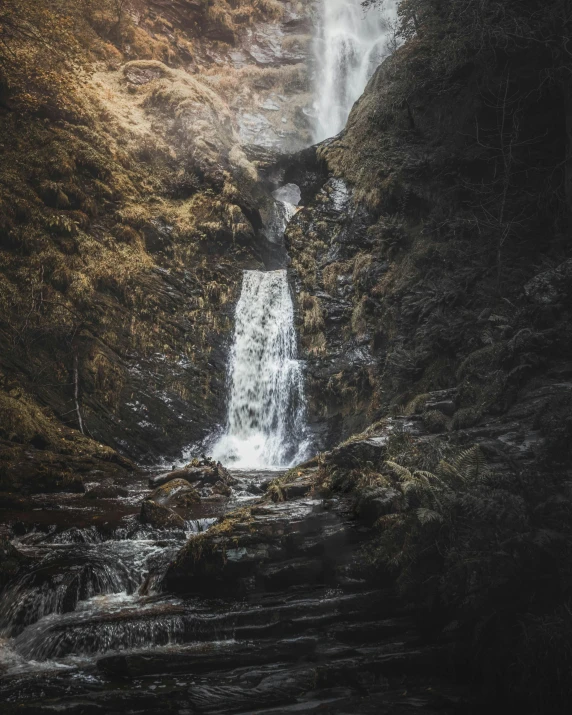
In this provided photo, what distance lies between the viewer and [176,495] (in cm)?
930

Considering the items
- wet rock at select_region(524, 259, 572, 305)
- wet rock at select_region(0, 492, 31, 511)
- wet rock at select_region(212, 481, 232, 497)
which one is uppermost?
wet rock at select_region(524, 259, 572, 305)

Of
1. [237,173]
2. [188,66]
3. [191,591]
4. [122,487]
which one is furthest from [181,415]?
[188,66]

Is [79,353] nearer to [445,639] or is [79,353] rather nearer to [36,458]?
[36,458]

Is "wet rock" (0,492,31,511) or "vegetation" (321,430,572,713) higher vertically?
"wet rock" (0,492,31,511)

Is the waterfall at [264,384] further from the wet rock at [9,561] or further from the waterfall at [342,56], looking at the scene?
the waterfall at [342,56]

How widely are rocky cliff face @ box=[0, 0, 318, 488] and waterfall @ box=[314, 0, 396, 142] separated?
22.9 ft

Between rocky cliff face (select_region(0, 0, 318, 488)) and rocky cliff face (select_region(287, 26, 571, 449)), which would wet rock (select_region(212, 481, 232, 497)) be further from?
rocky cliff face (select_region(287, 26, 571, 449))

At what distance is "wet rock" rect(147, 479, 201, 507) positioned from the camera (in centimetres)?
911

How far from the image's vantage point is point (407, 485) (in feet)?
18.0

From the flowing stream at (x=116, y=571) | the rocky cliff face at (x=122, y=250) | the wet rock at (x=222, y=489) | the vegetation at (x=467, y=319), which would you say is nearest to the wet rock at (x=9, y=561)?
the flowing stream at (x=116, y=571)

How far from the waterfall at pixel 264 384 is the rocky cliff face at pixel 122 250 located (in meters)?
0.57

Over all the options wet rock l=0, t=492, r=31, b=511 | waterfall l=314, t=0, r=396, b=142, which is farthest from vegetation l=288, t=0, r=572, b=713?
waterfall l=314, t=0, r=396, b=142

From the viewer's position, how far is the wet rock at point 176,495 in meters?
9.11

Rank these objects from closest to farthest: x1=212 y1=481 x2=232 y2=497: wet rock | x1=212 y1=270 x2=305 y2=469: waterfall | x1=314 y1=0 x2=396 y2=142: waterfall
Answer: x1=212 y1=481 x2=232 y2=497: wet rock → x1=212 y1=270 x2=305 y2=469: waterfall → x1=314 y1=0 x2=396 y2=142: waterfall
